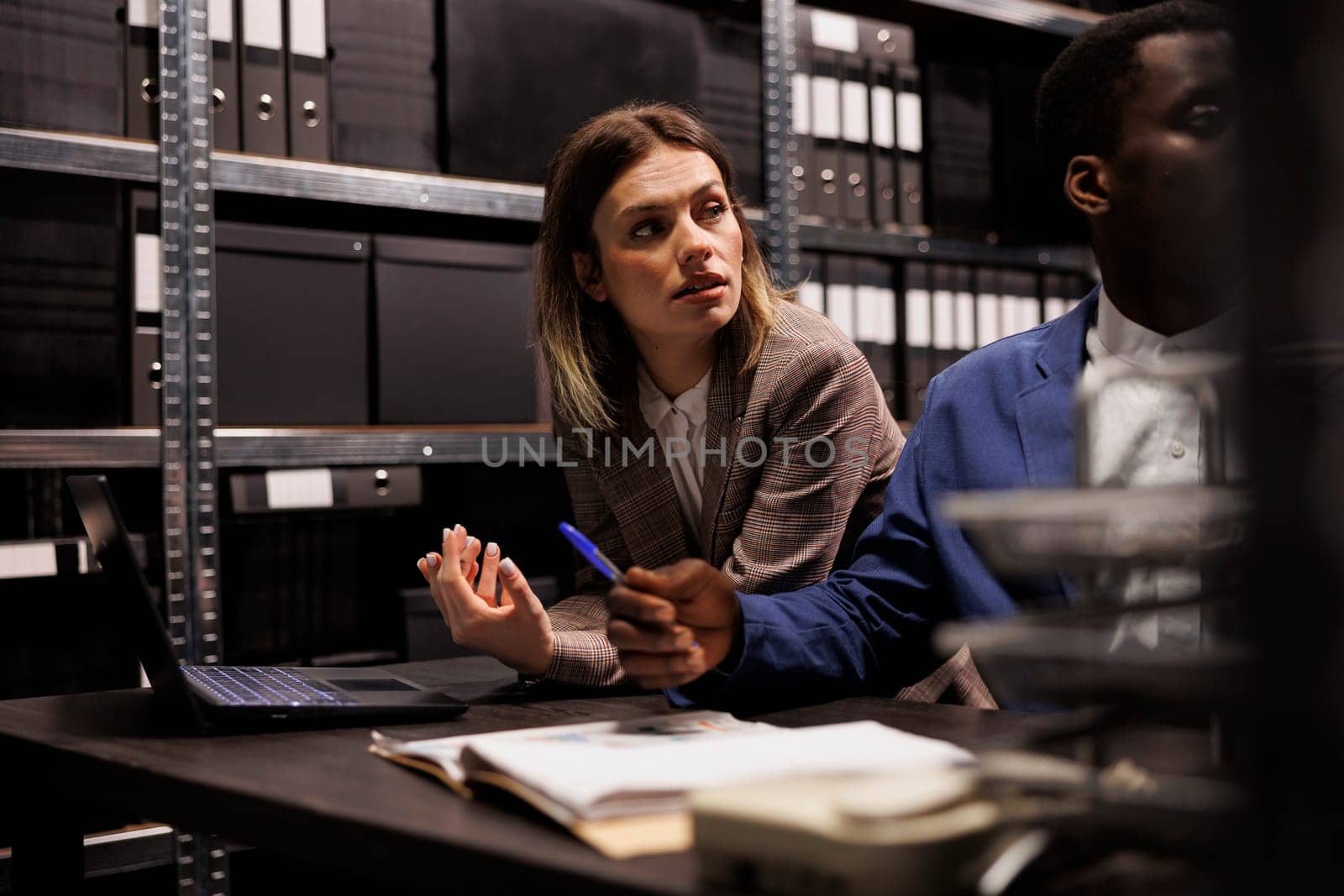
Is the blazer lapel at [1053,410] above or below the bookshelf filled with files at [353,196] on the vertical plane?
below

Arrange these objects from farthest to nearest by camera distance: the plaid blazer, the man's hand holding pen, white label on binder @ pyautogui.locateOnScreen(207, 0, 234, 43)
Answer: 1. white label on binder @ pyautogui.locateOnScreen(207, 0, 234, 43)
2. the plaid blazer
3. the man's hand holding pen

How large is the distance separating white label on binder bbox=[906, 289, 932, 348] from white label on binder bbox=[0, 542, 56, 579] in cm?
159

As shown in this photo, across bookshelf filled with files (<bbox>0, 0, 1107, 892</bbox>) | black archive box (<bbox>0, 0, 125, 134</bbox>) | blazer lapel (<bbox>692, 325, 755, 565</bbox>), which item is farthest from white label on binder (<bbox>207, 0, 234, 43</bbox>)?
blazer lapel (<bbox>692, 325, 755, 565</bbox>)

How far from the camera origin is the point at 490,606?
1.16 m

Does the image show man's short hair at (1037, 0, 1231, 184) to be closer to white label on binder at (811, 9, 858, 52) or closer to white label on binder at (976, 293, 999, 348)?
white label on binder at (811, 9, 858, 52)

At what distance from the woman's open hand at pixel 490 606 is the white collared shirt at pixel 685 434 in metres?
0.44

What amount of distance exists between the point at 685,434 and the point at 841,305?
97cm

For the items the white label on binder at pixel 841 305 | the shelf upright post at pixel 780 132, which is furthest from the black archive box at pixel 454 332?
the white label on binder at pixel 841 305

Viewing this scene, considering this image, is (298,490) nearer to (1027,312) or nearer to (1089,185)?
(1089,185)

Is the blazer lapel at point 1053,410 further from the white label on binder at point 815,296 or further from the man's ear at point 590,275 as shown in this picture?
the white label on binder at point 815,296

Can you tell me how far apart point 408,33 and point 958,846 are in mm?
1953

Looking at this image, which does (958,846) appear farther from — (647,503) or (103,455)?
(103,455)

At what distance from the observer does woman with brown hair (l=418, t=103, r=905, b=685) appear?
4.63 feet

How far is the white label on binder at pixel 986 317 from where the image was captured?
269cm
